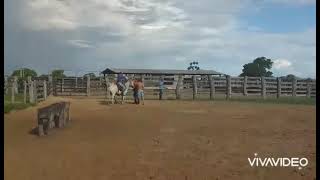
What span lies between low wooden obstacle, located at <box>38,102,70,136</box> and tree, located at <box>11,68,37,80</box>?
1.01ft

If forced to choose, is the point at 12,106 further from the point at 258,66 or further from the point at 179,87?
the point at 258,66

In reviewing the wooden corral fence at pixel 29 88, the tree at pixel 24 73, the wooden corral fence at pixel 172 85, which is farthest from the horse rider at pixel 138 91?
the tree at pixel 24 73

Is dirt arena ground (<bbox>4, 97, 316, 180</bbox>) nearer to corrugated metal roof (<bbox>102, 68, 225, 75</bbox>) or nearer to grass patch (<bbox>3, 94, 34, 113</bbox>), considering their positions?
grass patch (<bbox>3, 94, 34, 113</bbox>)

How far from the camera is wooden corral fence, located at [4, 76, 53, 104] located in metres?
4.00

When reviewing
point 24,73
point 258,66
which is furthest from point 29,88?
point 258,66

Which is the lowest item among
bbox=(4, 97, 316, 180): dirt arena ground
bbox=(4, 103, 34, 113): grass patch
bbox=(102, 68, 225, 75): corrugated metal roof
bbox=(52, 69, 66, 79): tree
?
bbox=(4, 97, 316, 180): dirt arena ground

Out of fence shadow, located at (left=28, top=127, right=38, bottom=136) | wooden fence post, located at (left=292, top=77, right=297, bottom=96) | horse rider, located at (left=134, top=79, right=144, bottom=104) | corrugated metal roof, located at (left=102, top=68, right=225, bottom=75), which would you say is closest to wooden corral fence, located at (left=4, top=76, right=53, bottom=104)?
fence shadow, located at (left=28, top=127, right=38, bottom=136)

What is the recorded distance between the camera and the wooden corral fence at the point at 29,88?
4004mm

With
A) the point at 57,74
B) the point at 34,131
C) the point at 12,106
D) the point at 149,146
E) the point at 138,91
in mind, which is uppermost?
the point at 57,74

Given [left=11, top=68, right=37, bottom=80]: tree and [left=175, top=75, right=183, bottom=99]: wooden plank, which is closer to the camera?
[left=11, top=68, right=37, bottom=80]: tree

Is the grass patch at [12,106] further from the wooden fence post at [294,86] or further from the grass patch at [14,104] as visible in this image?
the wooden fence post at [294,86]

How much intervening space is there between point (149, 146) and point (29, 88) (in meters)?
1.28

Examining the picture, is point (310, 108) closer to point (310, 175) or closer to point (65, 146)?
point (310, 175)

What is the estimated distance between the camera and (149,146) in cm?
418
